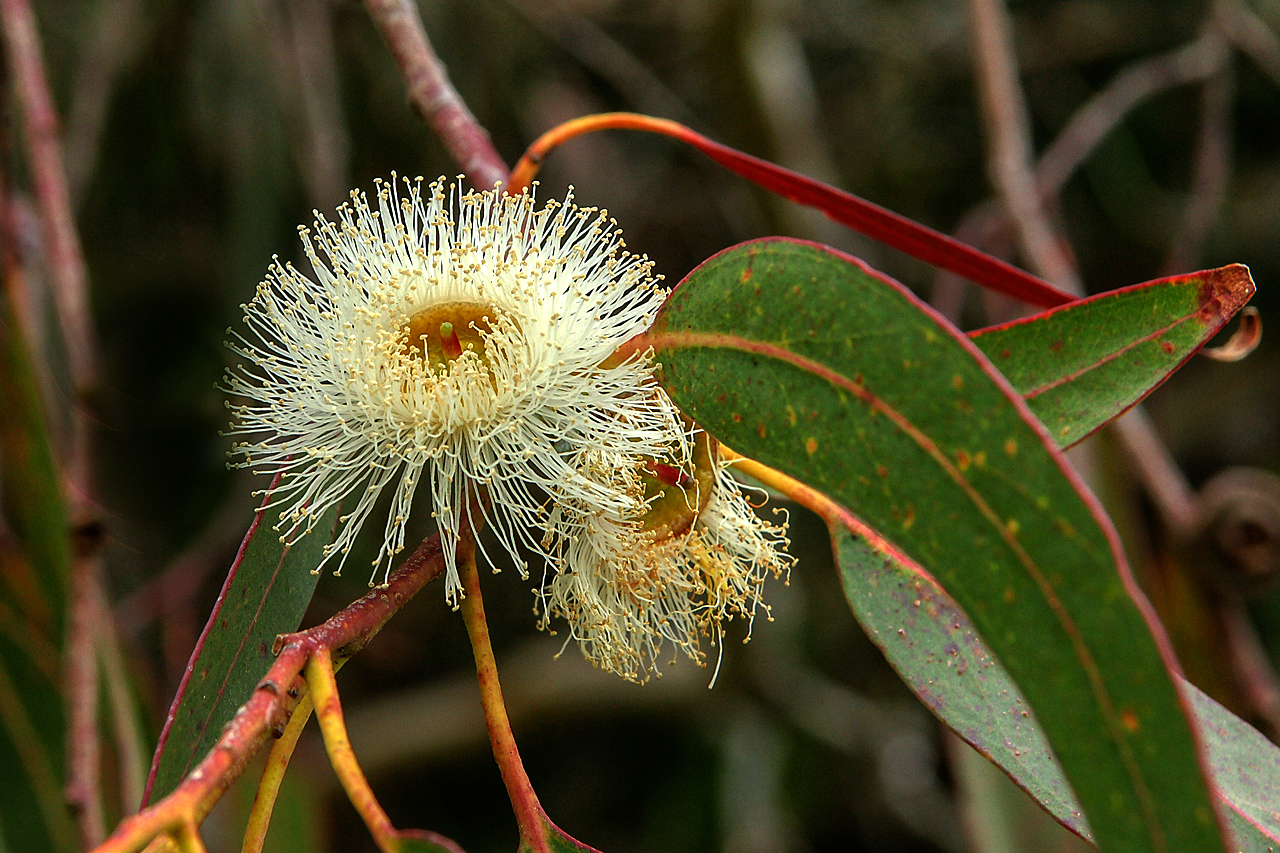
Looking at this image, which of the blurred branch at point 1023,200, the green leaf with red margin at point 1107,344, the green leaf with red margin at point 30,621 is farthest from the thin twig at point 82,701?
the blurred branch at point 1023,200

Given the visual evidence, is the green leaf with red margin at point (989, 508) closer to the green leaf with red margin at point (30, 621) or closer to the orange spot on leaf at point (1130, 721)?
the orange spot on leaf at point (1130, 721)

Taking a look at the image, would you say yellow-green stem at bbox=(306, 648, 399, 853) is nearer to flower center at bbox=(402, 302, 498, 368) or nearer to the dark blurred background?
flower center at bbox=(402, 302, 498, 368)

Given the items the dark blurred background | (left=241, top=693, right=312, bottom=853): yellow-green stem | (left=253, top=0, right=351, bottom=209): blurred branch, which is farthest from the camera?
the dark blurred background

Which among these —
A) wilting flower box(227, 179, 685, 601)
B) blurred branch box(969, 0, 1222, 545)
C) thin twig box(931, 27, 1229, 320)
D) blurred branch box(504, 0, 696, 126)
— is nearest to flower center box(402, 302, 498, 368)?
wilting flower box(227, 179, 685, 601)

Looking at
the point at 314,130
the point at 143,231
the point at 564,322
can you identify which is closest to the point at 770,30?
the point at 314,130

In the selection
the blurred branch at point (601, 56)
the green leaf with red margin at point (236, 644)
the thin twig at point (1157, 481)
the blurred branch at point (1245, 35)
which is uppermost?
the blurred branch at point (601, 56)
